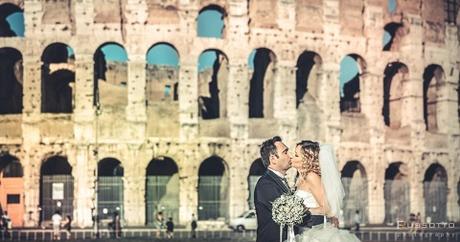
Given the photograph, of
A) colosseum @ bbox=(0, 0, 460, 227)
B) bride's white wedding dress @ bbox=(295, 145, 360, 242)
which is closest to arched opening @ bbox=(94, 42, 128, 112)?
colosseum @ bbox=(0, 0, 460, 227)

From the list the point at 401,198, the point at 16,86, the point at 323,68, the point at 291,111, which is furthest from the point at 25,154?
the point at 401,198

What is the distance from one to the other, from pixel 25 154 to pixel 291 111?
468 inches

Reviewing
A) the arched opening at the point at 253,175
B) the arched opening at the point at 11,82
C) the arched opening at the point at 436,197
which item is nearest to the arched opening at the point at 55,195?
the arched opening at the point at 11,82

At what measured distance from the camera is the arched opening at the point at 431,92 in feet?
129

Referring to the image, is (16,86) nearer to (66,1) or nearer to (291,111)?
(66,1)

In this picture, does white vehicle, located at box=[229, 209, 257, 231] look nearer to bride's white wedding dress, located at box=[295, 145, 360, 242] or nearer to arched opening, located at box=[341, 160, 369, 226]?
arched opening, located at box=[341, 160, 369, 226]

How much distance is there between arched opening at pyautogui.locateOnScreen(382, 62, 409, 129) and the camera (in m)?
38.6

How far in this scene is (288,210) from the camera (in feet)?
23.7

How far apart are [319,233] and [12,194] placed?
28673 millimetres

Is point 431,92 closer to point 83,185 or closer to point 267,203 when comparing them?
point 83,185

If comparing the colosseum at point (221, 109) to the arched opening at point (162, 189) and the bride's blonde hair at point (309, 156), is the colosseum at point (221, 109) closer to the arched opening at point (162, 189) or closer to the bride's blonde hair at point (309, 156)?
the arched opening at point (162, 189)

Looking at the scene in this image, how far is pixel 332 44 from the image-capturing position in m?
36.3

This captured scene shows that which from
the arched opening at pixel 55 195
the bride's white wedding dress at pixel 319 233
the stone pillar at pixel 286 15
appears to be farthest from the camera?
the stone pillar at pixel 286 15

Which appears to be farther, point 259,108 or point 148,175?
point 259,108
